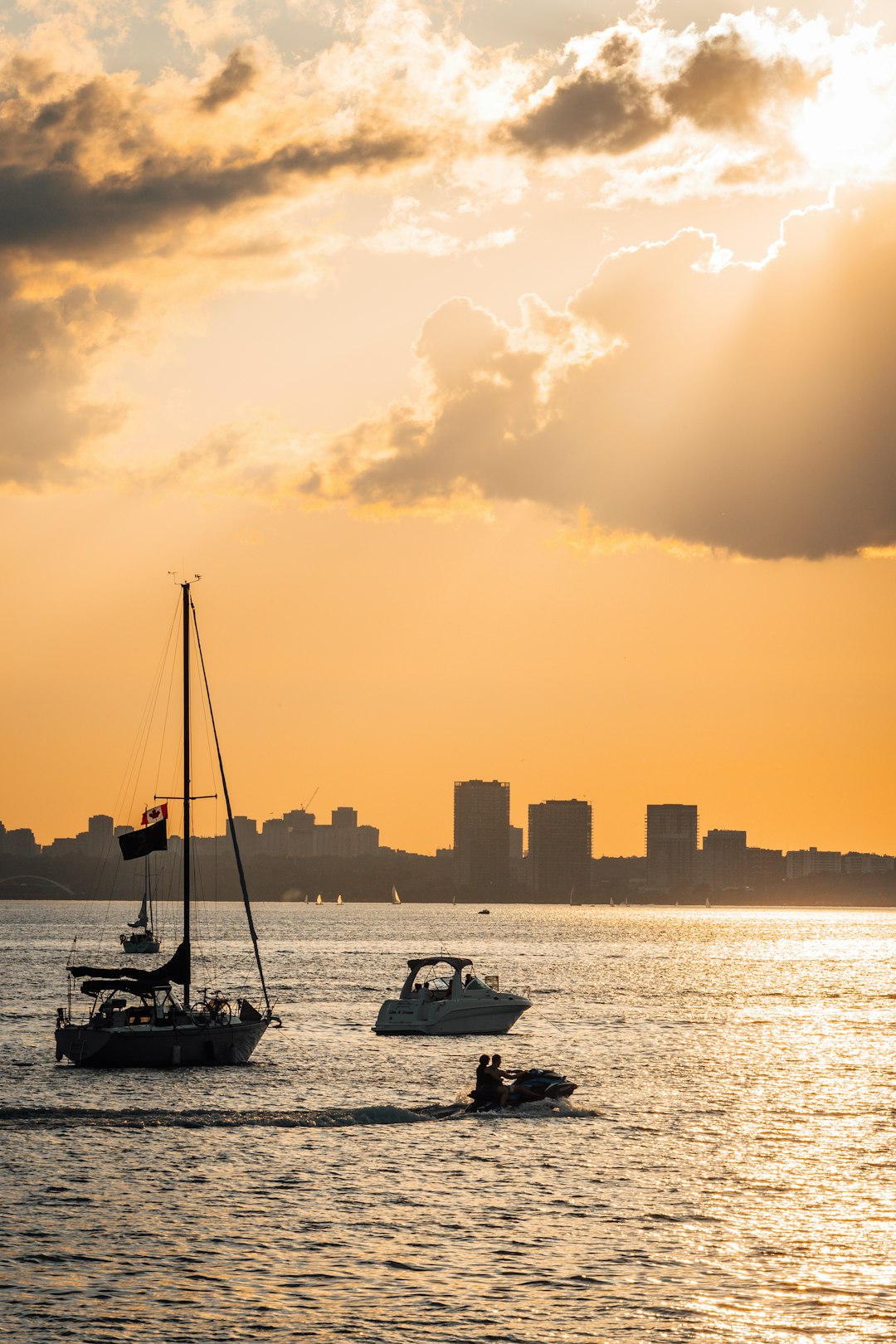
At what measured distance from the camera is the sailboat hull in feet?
211

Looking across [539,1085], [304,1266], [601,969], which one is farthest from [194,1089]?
[601,969]

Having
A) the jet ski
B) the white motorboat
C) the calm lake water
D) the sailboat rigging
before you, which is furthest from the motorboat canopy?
the jet ski

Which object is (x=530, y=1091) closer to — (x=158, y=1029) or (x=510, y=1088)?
(x=510, y=1088)

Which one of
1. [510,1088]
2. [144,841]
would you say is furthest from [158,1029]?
[510,1088]

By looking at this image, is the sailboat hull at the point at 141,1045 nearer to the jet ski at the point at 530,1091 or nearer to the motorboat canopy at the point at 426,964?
the jet ski at the point at 530,1091

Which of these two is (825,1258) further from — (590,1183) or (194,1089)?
(194,1089)

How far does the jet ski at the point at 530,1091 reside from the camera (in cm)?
5569

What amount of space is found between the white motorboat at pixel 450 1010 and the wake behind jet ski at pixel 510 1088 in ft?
78.6

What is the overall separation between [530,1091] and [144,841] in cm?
1919

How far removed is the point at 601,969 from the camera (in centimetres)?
17562

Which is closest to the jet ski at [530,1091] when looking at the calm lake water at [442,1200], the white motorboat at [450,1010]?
the calm lake water at [442,1200]

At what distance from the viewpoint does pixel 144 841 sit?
65.1 meters

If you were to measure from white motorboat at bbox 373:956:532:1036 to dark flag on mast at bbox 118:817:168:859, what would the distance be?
20778 millimetres

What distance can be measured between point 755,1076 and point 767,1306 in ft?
137
